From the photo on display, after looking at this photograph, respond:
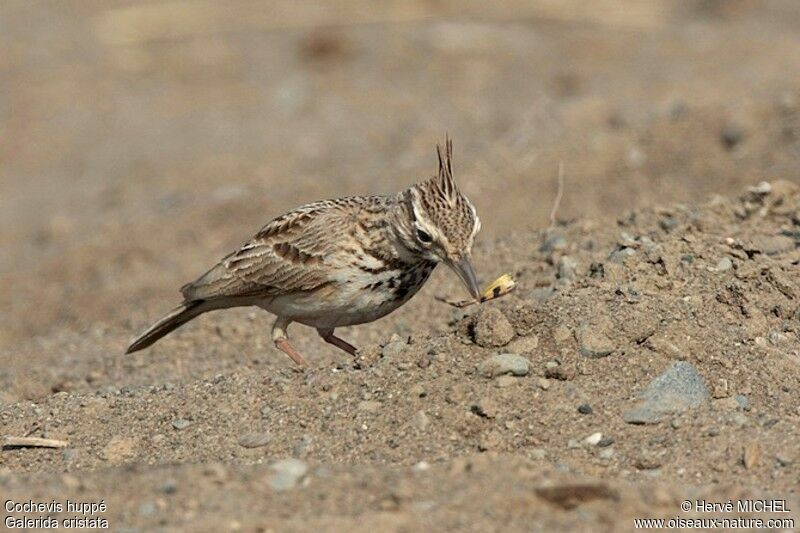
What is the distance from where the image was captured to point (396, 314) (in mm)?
9188

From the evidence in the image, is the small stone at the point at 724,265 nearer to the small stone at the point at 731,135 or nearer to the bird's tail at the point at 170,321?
the bird's tail at the point at 170,321

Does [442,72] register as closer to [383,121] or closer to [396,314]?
[383,121]

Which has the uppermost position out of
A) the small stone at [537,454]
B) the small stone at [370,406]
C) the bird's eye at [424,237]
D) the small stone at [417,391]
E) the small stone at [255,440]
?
the bird's eye at [424,237]

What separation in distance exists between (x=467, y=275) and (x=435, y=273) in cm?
284

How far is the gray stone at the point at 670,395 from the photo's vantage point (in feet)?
20.1

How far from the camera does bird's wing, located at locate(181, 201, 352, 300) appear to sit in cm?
761

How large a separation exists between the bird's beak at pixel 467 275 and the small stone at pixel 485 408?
24.5 inches

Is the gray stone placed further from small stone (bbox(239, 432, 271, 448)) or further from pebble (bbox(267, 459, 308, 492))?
small stone (bbox(239, 432, 271, 448))

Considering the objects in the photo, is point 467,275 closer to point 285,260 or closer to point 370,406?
point 370,406

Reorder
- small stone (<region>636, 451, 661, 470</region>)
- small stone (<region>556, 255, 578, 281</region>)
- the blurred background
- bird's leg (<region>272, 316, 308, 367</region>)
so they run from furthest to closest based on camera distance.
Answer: the blurred background
bird's leg (<region>272, 316, 308, 367</region>)
small stone (<region>556, 255, 578, 281</region>)
small stone (<region>636, 451, 661, 470</region>)

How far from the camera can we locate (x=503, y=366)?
21.2ft

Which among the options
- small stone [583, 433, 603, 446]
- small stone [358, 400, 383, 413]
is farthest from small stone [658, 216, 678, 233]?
small stone [358, 400, 383, 413]

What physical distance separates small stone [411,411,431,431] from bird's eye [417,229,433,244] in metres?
1.06

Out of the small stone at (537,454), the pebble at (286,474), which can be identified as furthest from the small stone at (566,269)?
the pebble at (286,474)
